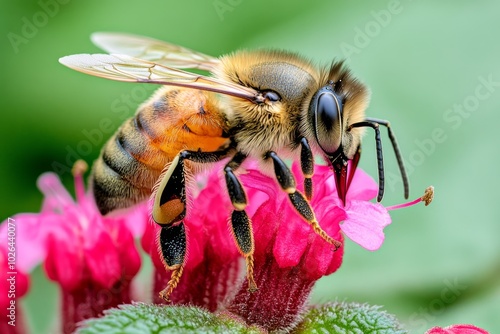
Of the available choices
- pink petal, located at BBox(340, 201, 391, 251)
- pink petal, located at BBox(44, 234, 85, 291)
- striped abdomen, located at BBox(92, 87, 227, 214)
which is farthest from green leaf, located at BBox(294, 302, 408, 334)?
Result: pink petal, located at BBox(44, 234, 85, 291)

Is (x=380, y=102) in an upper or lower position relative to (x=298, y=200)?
upper

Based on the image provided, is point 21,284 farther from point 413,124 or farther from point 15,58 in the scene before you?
point 413,124

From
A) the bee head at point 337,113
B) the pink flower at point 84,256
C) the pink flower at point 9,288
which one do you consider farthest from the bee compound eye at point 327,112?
the pink flower at point 9,288

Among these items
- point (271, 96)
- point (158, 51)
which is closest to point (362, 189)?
point (271, 96)

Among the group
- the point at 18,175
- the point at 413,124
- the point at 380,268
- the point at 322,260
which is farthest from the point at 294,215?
the point at 18,175

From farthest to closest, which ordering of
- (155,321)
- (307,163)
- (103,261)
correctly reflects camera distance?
(103,261) < (307,163) < (155,321)

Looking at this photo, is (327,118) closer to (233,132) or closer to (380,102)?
(233,132)

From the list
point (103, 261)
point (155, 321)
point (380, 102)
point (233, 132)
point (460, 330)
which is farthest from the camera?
point (380, 102)
